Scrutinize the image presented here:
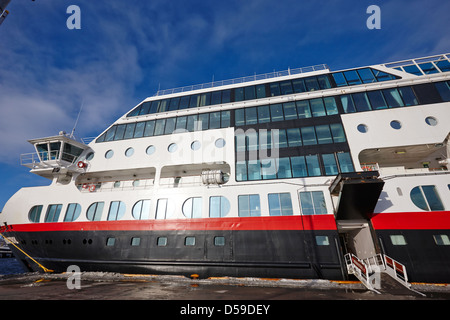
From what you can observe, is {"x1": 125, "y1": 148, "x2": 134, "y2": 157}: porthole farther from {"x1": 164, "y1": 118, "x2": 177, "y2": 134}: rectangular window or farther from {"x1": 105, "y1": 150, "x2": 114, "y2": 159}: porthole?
{"x1": 164, "y1": 118, "x2": 177, "y2": 134}: rectangular window

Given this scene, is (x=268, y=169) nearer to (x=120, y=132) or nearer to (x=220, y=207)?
(x=220, y=207)

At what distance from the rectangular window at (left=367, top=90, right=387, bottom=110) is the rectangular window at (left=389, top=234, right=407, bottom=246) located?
8440 mm

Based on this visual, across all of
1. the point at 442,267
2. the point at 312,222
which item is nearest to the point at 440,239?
the point at 442,267

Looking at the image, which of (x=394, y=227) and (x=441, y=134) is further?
(x=441, y=134)

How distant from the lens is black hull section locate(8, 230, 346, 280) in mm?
10547

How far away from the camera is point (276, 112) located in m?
15.6

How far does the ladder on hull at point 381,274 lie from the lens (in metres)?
8.24

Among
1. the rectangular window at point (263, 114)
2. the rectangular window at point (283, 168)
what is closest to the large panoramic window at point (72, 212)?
the rectangular window at point (283, 168)

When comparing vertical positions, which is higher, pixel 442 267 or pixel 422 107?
pixel 422 107

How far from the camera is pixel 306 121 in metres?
14.5

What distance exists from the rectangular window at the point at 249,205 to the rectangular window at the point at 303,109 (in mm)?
7144
